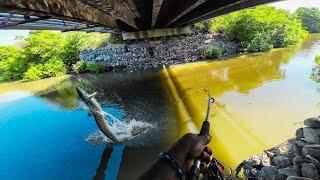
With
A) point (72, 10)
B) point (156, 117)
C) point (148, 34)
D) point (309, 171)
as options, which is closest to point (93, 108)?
point (156, 117)

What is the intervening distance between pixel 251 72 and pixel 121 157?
1380cm

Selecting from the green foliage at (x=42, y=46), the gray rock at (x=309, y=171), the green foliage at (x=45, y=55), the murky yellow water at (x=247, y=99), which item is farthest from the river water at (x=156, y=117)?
the green foliage at (x=42, y=46)

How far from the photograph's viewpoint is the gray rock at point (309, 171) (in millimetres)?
7432

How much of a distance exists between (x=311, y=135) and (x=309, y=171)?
1.51 metres

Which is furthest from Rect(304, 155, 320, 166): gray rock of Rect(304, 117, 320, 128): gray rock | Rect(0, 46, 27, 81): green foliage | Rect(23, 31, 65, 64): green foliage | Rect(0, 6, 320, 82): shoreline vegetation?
Rect(0, 46, 27, 81): green foliage

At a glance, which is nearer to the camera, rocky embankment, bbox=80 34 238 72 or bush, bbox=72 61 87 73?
rocky embankment, bbox=80 34 238 72

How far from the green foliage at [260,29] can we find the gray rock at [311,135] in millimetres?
24479

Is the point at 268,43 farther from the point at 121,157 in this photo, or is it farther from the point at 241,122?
the point at 121,157

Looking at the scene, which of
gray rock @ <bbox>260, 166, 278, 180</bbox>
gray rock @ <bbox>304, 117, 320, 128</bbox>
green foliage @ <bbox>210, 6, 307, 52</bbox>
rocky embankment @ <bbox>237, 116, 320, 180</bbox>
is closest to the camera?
rocky embankment @ <bbox>237, 116, 320, 180</bbox>

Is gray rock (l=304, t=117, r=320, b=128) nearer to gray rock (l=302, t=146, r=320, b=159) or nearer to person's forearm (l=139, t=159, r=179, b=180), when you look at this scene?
gray rock (l=302, t=146, r=320, b=159)

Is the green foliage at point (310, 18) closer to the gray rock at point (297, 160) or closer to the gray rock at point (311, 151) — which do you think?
the gray rock at point (311, 151)

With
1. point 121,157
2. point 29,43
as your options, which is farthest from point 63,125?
point 29,43

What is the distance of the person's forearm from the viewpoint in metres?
2.01

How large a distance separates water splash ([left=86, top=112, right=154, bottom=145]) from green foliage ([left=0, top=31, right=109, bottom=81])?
24.7 metres
